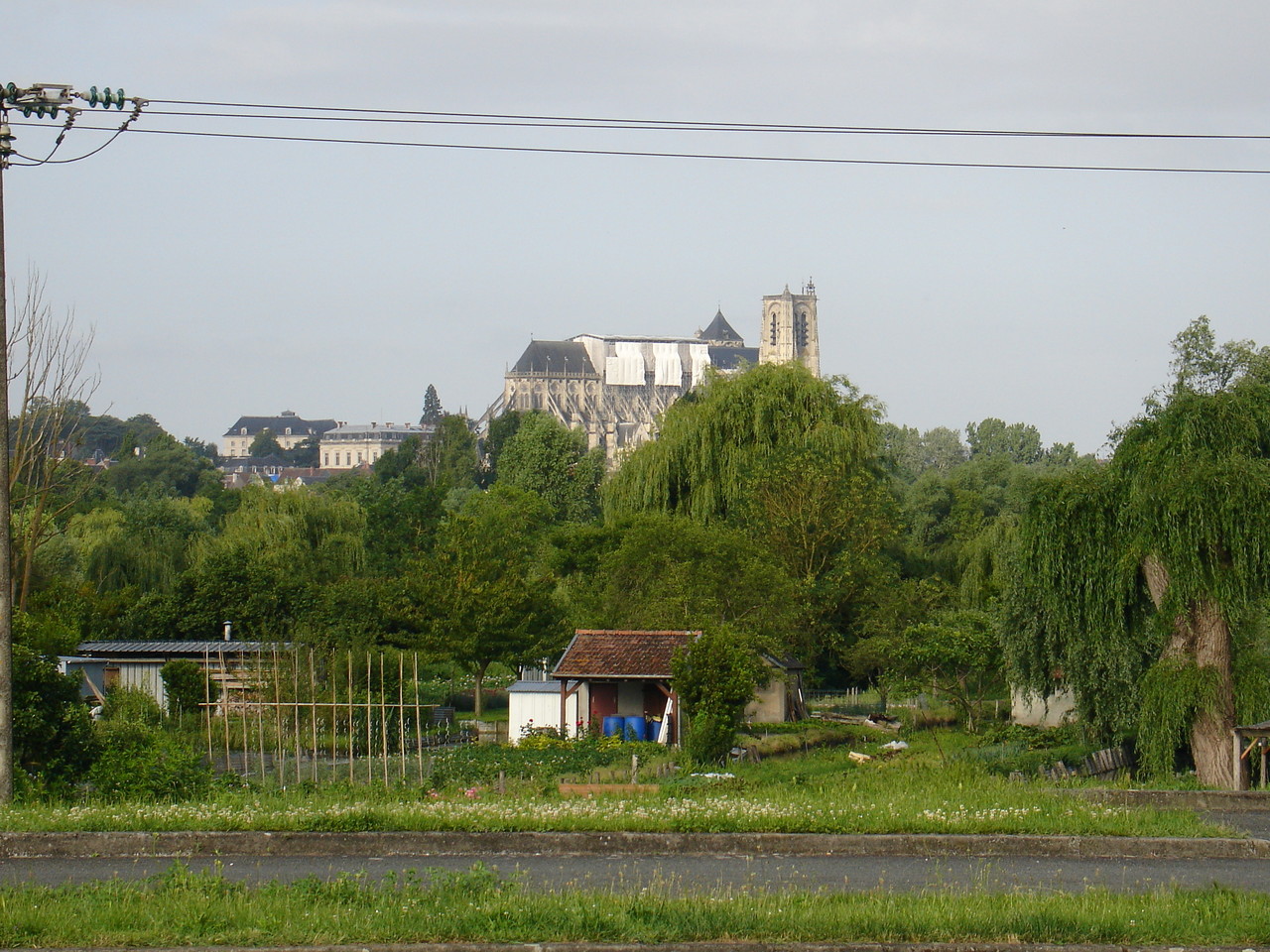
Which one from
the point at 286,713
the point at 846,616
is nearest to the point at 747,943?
the point at 286,713

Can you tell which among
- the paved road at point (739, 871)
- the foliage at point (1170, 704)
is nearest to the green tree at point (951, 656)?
the foliage at point (1170, 704)

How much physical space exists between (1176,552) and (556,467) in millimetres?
83217

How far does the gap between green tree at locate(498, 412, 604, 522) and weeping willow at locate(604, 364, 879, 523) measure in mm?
41790

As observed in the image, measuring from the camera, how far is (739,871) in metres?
12.1

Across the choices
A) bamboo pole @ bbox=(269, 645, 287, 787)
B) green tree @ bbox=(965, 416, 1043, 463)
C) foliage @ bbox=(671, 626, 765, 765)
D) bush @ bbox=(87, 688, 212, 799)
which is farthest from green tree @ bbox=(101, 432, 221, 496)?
bush @ bbox=(87, 688, 212, 799)

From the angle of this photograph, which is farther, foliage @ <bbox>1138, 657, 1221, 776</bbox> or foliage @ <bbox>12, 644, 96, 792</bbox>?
foliage @ <bbox>1138, 657, 1221, 776</bbox>

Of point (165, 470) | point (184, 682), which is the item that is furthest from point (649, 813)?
point (165, 470)

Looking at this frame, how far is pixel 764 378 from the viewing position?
54562mm

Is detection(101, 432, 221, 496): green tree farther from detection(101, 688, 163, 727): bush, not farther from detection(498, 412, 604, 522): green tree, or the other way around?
detection(101, 688, 163, 727): bush

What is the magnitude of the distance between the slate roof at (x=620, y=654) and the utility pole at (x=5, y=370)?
1677 centimetres

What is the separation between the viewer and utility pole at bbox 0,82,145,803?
14578mm

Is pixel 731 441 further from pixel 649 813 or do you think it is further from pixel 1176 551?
pixel 649 813

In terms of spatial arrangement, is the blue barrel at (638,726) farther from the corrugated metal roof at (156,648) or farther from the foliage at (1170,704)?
the foliage at (1170,704)

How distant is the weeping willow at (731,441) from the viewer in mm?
51188
